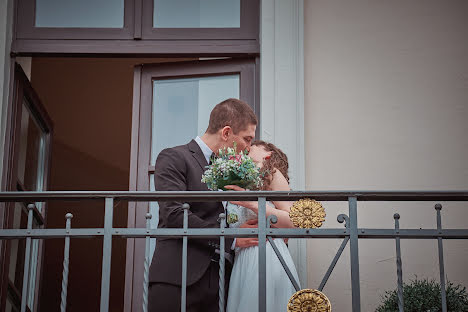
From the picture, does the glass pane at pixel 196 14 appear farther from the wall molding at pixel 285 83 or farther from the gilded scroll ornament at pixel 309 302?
the gilded scroll ornament at pixel 309 302

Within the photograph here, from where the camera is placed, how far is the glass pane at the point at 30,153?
6484 millimetres

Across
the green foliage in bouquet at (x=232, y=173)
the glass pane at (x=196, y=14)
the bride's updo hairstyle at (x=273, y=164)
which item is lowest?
the green foliage in bouquet at (x=232, y=173)

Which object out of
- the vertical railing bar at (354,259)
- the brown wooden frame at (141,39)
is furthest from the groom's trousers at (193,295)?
the brown wooden frame at (141,39)

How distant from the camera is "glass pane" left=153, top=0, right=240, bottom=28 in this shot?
6305 mm

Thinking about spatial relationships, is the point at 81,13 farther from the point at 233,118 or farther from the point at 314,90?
the point at 233,118

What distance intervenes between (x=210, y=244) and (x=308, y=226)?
0.64 m

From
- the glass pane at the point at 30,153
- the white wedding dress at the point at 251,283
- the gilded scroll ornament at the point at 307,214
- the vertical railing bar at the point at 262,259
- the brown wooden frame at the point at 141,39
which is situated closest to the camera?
the vertical railing bar at the point at 262,259

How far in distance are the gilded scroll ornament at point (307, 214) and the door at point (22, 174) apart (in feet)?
7.90

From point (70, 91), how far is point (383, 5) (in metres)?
4.43

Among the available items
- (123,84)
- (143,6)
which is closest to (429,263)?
(143,6)

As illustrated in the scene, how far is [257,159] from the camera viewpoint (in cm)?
523

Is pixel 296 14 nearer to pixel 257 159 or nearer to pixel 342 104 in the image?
pixel 342 104

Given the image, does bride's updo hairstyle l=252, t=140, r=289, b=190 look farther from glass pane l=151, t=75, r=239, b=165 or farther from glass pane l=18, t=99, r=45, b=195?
glass pane l=18, t=99, r=45, b=195

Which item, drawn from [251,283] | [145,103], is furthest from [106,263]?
[145,103]
